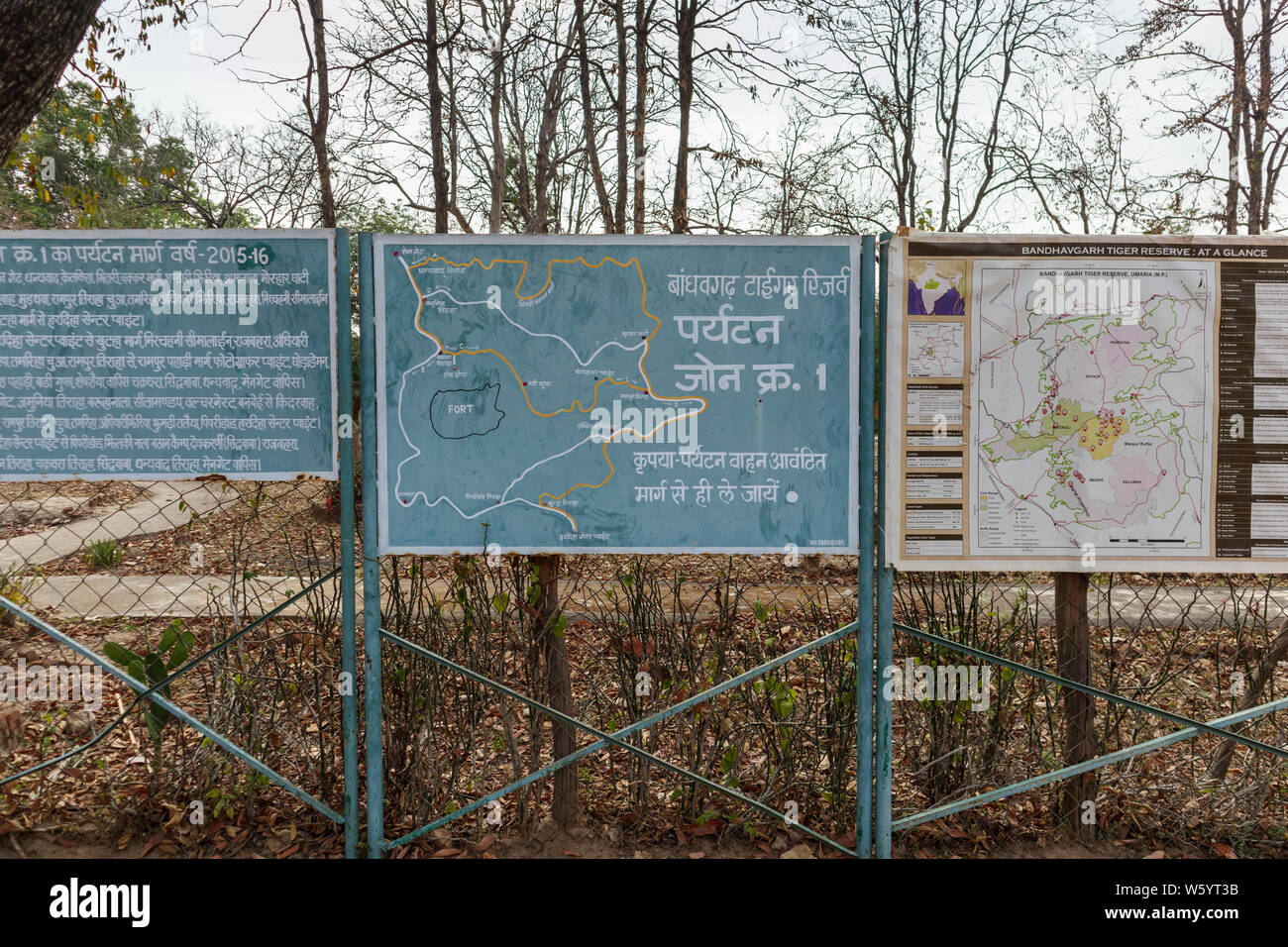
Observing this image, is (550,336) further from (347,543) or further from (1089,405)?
(1089,405)

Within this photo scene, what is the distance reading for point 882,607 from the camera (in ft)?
8.95

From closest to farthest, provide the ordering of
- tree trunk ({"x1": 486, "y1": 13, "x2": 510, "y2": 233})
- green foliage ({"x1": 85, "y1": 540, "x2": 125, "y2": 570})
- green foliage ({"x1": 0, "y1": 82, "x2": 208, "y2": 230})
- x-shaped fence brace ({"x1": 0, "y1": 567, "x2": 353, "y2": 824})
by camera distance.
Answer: x-shaped fence brace ({"x1": 0, "y1": 567, "x2": 353, "y2": 824})
green foliage ({"x1": 0, "y1": 82, "x2": 208, "y2": 230})
green foliage ({"x1": 85, "y1": 540, "x2": 125, "y2": 570})
tree trunk ({"x1": 486, "y1": 13, "x2": 510, "y2": 233})

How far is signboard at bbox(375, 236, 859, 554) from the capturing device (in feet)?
8.86

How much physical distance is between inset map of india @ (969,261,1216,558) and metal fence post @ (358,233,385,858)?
6.60ft

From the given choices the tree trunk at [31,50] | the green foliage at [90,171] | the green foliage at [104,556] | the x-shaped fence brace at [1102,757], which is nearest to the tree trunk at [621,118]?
the green foliage at [90,171]

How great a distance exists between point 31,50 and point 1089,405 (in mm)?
3762

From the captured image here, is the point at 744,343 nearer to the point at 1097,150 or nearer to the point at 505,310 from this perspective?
the point at 505,310

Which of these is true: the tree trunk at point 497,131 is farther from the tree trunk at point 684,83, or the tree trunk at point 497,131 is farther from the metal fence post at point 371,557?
the metal fence post at point 371,557

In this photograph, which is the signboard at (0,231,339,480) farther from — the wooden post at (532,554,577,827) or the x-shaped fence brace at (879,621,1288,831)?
the x-shaped fence brace at (879,621,1288,831)

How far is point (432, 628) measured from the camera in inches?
123

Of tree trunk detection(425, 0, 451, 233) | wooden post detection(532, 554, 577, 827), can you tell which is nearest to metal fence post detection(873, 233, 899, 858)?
wooden post detection(532, 554, 577, 827)

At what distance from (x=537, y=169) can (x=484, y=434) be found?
7881mm

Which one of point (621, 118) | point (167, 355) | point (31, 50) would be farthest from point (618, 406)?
point (621, 118)

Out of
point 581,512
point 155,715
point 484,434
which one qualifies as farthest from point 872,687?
point 155,715
